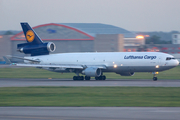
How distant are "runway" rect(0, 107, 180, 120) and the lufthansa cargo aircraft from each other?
71.9 ft

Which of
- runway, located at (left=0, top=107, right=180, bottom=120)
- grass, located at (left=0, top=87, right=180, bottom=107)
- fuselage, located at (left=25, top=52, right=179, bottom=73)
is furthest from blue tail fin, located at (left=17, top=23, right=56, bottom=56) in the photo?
runway, located at (left=0, top=107, right=180, bottom=120)

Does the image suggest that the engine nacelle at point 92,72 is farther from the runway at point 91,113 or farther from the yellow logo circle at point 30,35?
the runway at point 91,113

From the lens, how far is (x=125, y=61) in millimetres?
37906

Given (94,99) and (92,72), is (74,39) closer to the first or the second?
(92,72)

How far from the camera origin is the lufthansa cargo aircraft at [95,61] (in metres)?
36.9

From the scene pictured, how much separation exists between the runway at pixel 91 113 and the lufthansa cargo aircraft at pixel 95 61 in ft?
71.9

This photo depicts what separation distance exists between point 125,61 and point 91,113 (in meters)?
24.5

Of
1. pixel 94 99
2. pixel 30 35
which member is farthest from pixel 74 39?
pixel 94 99

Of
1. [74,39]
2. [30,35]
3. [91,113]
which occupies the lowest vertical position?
[91,113]

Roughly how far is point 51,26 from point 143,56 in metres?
62.3

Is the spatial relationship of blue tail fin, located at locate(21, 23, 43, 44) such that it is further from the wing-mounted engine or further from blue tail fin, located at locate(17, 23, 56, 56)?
the wing-mounted engine

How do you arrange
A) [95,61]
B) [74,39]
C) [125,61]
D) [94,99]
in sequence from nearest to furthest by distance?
[94,99]
[125,61]
[95,61]
[74,39]

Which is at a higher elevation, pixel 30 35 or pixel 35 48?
pixel 30 35

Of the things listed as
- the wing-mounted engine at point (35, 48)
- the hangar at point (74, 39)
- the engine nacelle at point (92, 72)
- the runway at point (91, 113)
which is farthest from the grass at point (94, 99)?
the hangar at point (74, 39)
